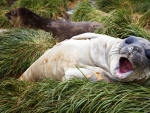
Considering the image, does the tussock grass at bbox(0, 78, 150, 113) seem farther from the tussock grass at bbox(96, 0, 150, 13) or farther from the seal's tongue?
the tussock grass at bbox(96, 0, 150, 13)

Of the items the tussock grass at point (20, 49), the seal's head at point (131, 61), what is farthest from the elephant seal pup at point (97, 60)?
the tussock grass at point (20, 49)

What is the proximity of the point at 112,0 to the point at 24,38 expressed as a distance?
6.49 m

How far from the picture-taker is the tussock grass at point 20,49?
18.8 ft

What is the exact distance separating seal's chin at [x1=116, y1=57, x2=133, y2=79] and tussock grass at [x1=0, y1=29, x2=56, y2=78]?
2.49m

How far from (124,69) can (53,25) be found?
4631 millimetres

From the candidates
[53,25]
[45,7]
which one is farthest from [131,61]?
[45,7]

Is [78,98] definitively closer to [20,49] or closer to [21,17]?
[20,49]

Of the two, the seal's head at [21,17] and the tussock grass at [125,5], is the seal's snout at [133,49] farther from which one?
the tussock grass at [125,5]

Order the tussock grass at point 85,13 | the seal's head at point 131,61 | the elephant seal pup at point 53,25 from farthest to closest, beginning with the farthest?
the tussock grass at point 85,13
the elephant seal pup at point 53,25
the seal's head at point 131,61

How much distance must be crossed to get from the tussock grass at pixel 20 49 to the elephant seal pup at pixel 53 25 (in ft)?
2.80

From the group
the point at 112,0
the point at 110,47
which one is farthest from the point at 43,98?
the point at 112,0

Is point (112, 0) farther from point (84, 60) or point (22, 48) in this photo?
point (84, 60)

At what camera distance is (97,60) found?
12.9ft

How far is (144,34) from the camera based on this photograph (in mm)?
5867
